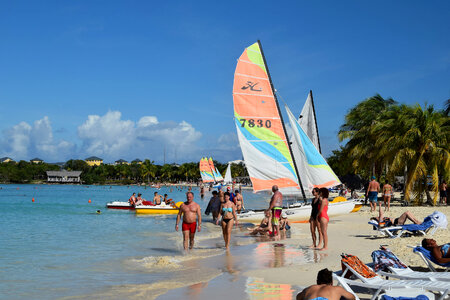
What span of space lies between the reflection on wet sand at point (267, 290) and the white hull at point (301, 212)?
10.3m

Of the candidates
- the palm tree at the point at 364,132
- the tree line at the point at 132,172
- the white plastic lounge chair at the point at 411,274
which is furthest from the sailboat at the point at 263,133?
the tree line at the point at 132,172

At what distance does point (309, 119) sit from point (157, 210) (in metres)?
10.7

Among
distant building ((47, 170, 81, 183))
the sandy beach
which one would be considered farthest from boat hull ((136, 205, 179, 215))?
distant building ((47, 170, 81, 183))

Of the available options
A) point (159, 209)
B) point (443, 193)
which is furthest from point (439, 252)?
point (443, 193)

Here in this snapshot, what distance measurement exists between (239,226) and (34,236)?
8.77 metres

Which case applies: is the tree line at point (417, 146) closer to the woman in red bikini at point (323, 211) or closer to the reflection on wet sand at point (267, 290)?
the woman in red bikini at point (323, 211)

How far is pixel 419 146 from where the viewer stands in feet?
84.9

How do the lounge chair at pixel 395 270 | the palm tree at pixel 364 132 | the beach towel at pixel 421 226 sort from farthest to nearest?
the palm tree at pixel 364 132 → the beach towel at pixel 421 226 → the lounge chair at pixel 395 270

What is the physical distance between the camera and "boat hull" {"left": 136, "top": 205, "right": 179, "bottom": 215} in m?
27.0

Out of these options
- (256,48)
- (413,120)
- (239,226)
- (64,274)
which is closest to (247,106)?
(256,48)

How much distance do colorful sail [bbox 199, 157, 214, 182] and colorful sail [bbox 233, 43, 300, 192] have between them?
88.9 meters

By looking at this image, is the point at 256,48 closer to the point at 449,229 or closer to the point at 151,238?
the point at 151,238

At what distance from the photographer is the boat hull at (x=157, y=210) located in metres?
27.0

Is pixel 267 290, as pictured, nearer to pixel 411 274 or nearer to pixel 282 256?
pixel 411 274
